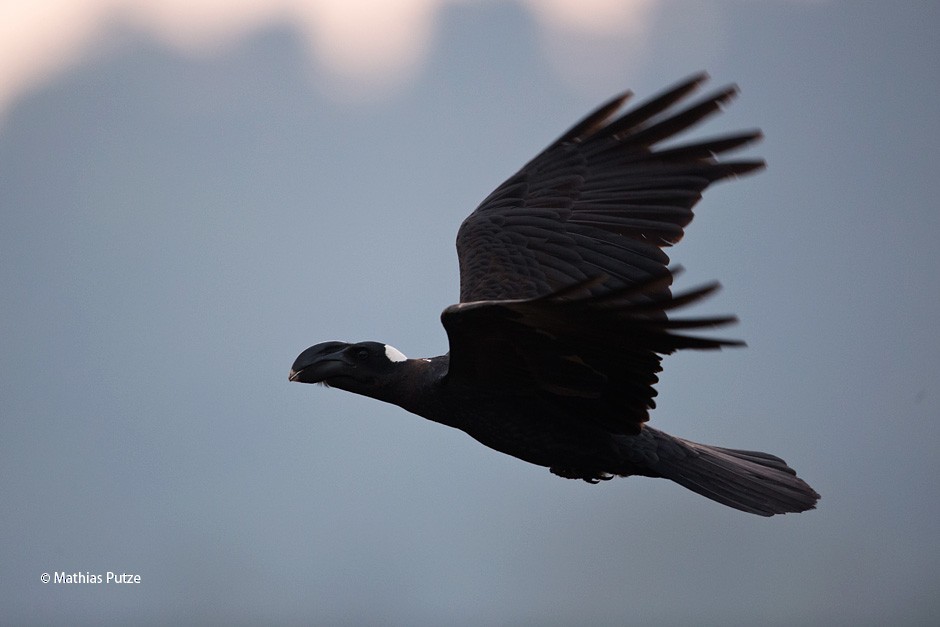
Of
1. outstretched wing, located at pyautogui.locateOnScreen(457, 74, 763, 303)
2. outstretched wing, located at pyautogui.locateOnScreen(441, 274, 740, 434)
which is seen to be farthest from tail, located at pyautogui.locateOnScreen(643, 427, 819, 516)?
outstretched wing, located at pyautogui.locateOnScreen(457, 74, 763, 303)

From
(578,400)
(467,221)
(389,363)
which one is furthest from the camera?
(467,221)

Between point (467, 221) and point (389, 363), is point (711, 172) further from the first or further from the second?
point (389, 363)

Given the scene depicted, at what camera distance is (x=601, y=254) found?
5.83 meters

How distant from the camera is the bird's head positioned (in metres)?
5.54

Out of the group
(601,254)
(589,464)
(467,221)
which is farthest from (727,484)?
(467,221)

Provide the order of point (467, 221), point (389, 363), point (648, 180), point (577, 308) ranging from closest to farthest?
point (577, 308)
point (389, 363)
point (648, 180)
point (467, 221)

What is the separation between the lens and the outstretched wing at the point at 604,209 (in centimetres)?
569

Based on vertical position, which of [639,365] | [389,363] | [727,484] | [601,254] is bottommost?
[727,484]

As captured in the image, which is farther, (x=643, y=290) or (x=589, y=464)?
(x=589, y=464)

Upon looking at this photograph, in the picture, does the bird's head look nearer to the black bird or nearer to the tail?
the black bird

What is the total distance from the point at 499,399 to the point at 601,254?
1.28m

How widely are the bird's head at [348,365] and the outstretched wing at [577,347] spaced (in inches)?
27.8

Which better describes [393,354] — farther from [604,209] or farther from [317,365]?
[604,209]

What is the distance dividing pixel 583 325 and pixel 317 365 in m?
1.92
